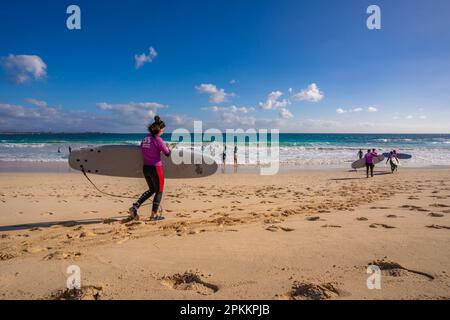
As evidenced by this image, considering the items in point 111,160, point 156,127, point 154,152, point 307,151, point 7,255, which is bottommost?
point 7,255

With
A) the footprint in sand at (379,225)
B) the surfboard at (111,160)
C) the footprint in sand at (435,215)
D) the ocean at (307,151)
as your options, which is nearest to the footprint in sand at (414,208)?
the footprint in sand at (435,215)

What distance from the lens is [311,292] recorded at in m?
2.33

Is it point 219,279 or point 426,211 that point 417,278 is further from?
point 426,211

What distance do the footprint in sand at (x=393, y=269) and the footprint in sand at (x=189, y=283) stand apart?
161 cm

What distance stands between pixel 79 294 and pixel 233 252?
5.19 ft

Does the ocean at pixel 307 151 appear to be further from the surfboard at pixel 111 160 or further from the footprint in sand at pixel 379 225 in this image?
the footprint in sand at pixel 379 225

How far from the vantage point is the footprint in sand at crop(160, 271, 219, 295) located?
241 cm

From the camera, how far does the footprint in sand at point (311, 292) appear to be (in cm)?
227

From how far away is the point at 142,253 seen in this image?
10.6ft

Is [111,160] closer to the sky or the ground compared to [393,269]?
closer to the sky

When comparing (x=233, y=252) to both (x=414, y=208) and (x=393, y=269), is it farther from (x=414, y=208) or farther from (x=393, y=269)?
(x=414, y=208)

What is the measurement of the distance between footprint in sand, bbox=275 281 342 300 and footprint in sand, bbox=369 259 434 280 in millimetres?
656

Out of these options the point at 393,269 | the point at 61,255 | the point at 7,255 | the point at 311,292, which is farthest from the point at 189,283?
the point at 7,255

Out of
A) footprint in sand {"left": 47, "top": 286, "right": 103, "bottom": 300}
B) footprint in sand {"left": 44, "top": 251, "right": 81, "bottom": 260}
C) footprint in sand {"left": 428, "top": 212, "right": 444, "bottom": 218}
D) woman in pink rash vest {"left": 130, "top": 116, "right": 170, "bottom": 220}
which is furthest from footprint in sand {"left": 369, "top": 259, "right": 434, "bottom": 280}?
woman in pink rash vest {"left": 130, "top": 116, "right": 170, "bottom": 220}
